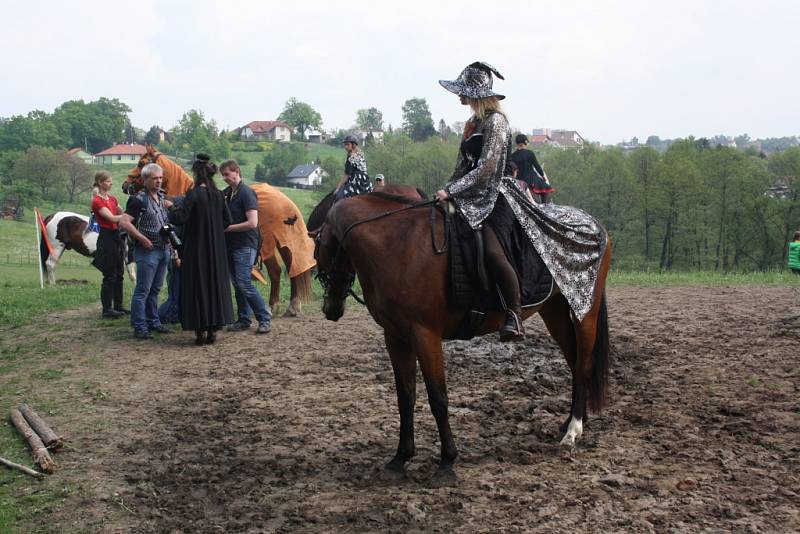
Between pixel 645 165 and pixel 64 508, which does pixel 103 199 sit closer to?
pixel 64 508

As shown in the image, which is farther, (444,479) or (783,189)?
(783,189)

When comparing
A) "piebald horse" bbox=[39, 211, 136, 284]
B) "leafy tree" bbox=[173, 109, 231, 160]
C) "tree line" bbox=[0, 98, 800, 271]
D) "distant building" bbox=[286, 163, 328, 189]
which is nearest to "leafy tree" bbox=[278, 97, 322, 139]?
"leafy tree" bbox=[173, 109, 231, 160]

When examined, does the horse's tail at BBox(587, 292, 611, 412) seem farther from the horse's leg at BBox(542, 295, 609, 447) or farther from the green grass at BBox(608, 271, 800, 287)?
the green grass at BBox(608, 271, 800, 287)

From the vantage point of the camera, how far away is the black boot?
5.28 meters

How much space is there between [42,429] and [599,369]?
469 cm

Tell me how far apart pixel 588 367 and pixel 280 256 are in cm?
674

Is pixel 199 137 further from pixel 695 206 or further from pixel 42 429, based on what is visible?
pixel 42 429

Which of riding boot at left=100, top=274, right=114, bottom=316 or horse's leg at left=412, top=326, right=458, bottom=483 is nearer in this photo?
horse's leg at left=412, top=326, right=458, bottom=483

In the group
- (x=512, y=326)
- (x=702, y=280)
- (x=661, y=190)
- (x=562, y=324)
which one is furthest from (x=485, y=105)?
(x=661, y=190)

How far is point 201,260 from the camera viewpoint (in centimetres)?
963

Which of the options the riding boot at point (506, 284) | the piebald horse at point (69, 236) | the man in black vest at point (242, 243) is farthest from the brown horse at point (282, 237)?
the piebald horse at point (69, 236)

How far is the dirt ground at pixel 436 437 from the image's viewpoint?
4.53 m

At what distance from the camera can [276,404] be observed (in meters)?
7.20

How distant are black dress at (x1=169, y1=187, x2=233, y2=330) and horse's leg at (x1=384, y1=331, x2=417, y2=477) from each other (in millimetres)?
4878
